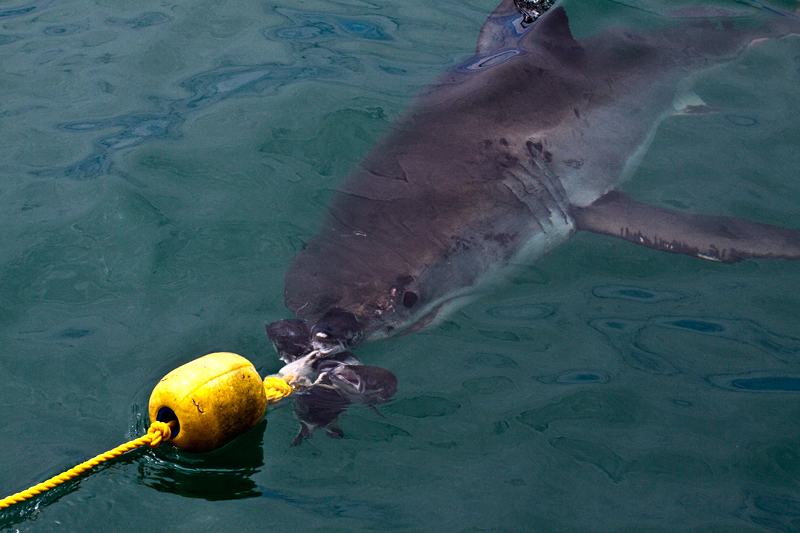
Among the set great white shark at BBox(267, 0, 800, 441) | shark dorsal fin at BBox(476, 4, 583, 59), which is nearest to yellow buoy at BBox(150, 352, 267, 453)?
great white shark at BBox(267, 0, 800, 441)

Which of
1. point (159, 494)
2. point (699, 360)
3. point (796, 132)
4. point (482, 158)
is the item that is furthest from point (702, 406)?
point (796, 132)

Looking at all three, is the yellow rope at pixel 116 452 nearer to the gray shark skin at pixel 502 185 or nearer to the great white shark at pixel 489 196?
the great white shark at pixel 489 196

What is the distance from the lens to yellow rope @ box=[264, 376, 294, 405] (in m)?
3.23

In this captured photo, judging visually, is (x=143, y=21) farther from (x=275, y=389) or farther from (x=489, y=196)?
(x=275, y=389)

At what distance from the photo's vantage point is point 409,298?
13.2 feet

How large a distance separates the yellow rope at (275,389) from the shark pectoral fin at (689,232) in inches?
98.4

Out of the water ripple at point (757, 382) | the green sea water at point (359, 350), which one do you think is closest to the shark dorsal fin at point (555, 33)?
the green sea water at point (359, 350)

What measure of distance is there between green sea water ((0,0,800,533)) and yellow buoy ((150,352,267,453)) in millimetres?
260

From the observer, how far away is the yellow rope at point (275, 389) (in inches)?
127

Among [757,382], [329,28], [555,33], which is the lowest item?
[757,382]

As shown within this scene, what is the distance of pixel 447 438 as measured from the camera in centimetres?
348

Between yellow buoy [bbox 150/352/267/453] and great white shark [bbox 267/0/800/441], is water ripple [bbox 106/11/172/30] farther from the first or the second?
yellow buoy [bbox 150/352/267/453]

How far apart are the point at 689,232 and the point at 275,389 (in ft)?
9.79

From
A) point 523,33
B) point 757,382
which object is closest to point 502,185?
point 757,382
